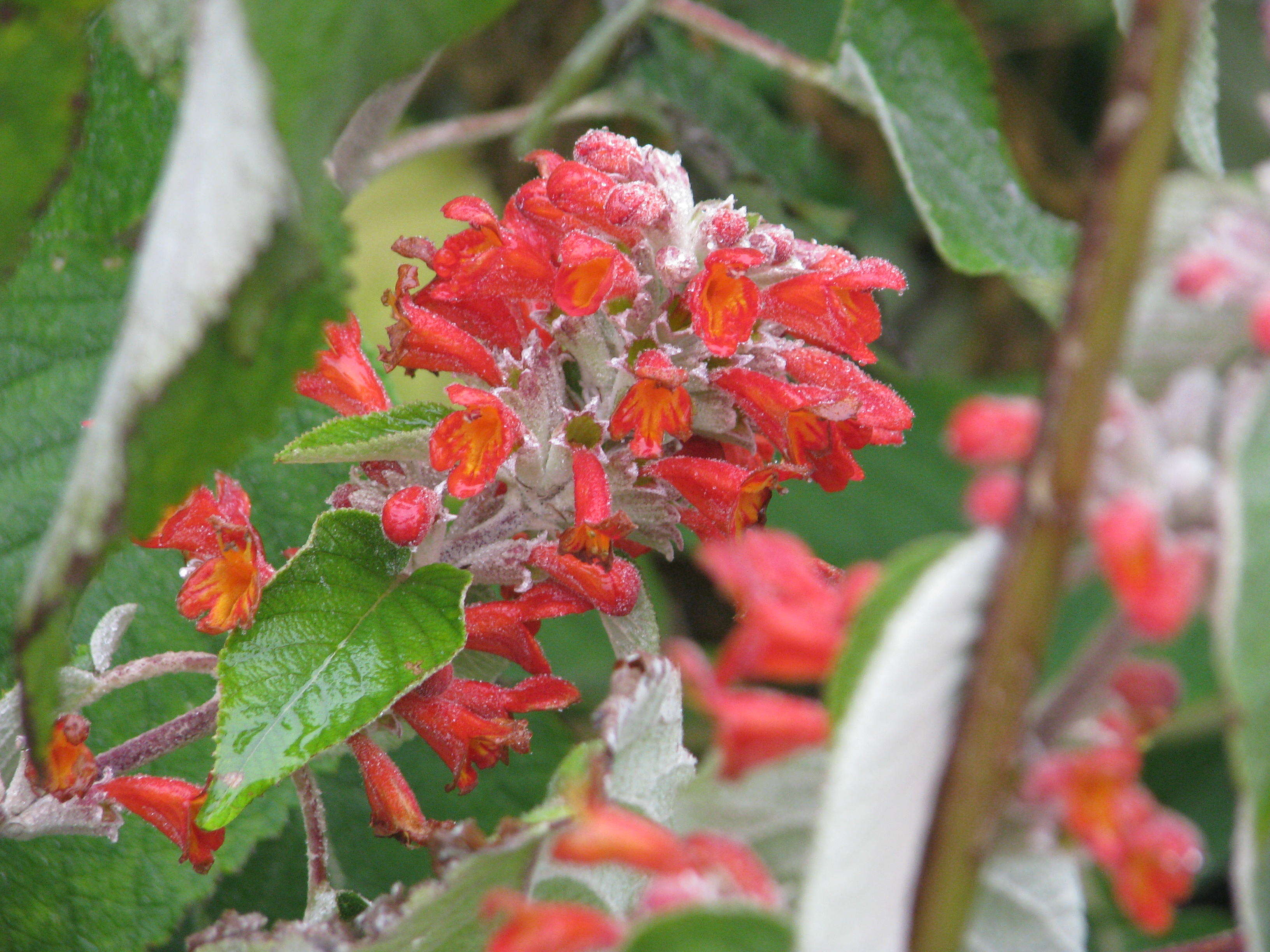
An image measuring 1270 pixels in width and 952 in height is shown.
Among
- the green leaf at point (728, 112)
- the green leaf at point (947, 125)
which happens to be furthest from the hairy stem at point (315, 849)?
the green leaf at point (728, 112)

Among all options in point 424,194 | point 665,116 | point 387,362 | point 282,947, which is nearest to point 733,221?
→ point 387,362

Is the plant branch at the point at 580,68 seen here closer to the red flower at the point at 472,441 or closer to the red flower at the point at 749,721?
the red flower at the point at 472,441

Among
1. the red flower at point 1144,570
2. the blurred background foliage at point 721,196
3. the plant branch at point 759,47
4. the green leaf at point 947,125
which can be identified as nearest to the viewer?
the red flower at point 1144,570

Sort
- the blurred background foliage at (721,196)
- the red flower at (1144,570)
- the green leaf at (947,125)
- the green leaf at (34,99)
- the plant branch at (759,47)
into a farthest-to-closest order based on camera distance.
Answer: the plant branch at (759,47) < the green leaf at (947,125) < the blurred background foliage at (721,196) < the green leaf at (34,99) < the red flower at (1144,570)

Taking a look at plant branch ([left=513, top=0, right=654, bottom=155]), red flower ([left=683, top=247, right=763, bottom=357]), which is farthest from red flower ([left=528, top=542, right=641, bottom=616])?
plant branch ([left=513, top=0, right=654, bottom=155])

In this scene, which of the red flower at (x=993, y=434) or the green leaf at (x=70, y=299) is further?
the green leaf at (x=70, y=299)
